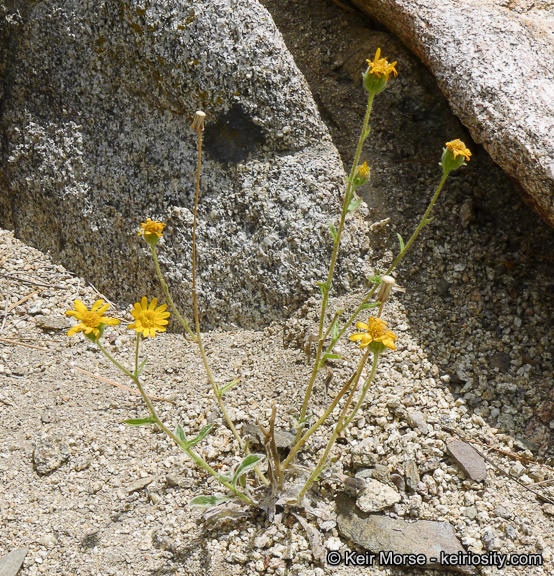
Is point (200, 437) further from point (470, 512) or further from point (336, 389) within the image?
point (470, 512)

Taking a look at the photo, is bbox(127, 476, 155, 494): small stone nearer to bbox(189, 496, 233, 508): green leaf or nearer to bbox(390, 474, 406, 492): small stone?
bbox(189, 496, 233, 508): green leaf

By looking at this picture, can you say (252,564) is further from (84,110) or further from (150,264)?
(84,110)

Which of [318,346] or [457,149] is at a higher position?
[457,149]

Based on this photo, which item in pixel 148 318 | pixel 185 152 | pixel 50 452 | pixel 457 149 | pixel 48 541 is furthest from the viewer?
pixel 185 152

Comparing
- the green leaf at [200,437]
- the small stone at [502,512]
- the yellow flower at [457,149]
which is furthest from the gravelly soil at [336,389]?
the yellow flower at [457,149]

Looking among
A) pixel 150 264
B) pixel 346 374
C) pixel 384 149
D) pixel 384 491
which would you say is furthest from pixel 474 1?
pixel 384 491

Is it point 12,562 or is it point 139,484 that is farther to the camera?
point 139,484

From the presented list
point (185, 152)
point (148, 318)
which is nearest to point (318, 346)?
point (148, 318)
